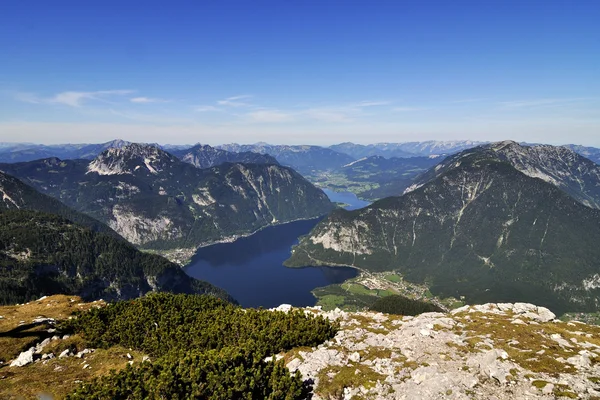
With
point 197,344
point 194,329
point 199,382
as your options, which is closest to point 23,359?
point 194,329

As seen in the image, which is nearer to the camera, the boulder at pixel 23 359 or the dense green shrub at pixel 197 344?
the dense green shrub at pixel 197 344

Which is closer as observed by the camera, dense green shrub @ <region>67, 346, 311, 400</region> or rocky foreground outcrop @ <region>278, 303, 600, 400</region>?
dense green shrub @ <region>67, 346, 311, 400</region>

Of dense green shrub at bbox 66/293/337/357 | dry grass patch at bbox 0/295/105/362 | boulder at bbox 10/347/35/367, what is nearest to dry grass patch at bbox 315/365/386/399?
dense green shrub at bbox 66/293/337/357

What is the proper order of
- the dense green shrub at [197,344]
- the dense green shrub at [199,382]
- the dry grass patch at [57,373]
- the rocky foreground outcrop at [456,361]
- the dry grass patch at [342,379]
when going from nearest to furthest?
the dense green shrub at [199,382]
the dense green shrub at [197,344]
the rocky foreground outcrop at [456,361]
the dry grass patch at [57,373]
the dry grass patch at [342,379]

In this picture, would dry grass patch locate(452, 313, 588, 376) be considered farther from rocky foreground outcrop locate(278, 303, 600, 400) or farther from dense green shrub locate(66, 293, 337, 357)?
dense green shrub locate(66, 293, 337, 357)

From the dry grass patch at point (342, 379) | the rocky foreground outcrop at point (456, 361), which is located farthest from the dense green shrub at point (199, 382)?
the rocky foreground outcrop at point (456, 361)

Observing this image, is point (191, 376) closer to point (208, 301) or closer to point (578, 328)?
point (208, 301)

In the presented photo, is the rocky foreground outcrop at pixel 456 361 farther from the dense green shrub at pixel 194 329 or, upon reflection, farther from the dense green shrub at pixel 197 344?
the dense green shrub at pixel 197 344

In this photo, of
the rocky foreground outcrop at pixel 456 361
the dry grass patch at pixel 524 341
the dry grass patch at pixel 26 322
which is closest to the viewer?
the rocky foreground outcrop at pixel 456 361
